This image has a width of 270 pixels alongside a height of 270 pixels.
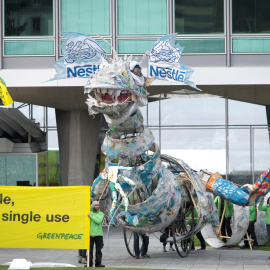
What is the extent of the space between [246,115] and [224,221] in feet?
28.3

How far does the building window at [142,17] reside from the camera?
76.1ft

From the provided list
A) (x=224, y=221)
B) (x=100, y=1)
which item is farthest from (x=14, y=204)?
(x=100, y=1)

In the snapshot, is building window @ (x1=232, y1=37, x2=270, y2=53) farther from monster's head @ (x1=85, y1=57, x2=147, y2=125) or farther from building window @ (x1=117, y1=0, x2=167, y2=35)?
monster's head @ (x1=85, y1=57, x2=147, y2=125)

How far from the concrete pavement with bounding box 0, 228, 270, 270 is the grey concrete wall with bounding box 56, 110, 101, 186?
6.26 metres

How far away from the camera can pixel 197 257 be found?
17.5m

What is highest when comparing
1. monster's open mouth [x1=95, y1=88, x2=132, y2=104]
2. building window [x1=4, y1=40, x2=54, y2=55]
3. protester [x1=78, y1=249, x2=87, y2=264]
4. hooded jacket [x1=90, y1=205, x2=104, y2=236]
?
building window [x1=4, y1=40, x2=54, y2=55]

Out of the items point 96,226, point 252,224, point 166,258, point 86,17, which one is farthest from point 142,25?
point 96,226

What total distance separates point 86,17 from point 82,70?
11.0m

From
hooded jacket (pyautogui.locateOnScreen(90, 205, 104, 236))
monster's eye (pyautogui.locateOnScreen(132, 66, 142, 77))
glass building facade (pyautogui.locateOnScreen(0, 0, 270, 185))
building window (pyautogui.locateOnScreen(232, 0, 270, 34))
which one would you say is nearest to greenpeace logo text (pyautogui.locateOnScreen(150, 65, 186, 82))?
monster's eye (pyautogui.locateOnScreen(132, 66, 142, 77))

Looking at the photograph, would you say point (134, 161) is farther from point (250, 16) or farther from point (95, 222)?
point (250, 16)

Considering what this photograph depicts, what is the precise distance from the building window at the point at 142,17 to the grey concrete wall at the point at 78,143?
417cm

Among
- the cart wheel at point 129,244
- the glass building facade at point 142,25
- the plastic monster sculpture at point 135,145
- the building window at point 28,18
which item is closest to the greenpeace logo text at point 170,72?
the plastic monster sculpture at point 135,145

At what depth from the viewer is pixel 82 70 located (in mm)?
12680

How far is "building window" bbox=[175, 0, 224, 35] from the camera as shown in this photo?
23234 millimetres
